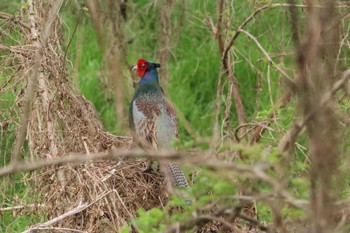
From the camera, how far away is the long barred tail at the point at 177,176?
6.48 metres

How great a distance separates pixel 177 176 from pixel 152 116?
813mm

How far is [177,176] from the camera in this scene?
21.5ft

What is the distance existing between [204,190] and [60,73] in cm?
279

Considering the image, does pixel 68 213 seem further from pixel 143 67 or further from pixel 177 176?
pixel 143 67

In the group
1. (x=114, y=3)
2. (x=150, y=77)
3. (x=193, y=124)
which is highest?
(x=114, y=3)

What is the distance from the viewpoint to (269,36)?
9.09 m

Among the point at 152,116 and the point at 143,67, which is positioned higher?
the point at 143,67

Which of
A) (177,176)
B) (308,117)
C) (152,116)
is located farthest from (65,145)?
(308,117)

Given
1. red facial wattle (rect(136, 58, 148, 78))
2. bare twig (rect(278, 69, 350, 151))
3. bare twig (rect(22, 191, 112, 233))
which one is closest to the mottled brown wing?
red facial wattle (rect(136, 58, 148, 78))

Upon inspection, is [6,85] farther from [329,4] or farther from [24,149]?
[329,4]

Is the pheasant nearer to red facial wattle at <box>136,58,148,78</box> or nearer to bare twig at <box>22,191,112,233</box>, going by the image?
red facial wattle at <box>136,58,148,78</box>

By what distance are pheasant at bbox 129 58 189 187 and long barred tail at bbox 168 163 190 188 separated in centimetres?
1

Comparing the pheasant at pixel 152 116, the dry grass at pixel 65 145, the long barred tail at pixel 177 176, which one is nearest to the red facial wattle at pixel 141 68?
the pheasant at pixel 152 116

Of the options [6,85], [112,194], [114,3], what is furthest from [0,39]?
[114,3]
